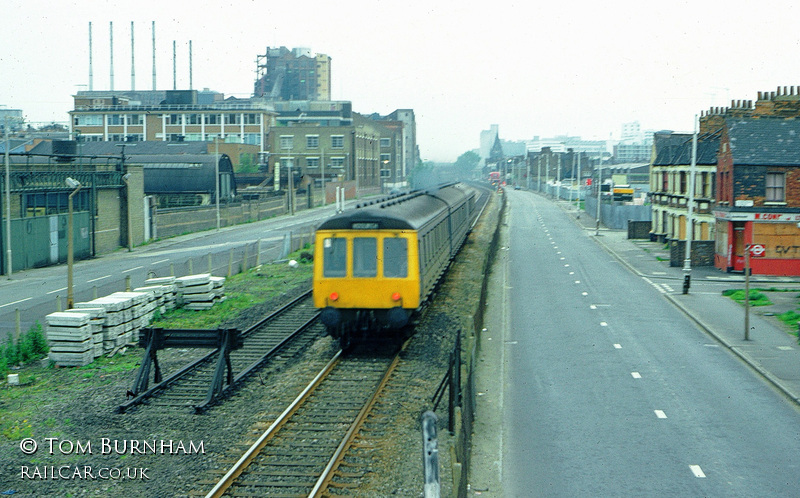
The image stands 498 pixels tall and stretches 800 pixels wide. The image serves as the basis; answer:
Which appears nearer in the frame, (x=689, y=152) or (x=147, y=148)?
(x=689, y=152)

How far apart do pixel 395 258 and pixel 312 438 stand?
6119mm

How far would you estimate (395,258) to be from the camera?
1845 cm

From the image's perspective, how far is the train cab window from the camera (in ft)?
60.3

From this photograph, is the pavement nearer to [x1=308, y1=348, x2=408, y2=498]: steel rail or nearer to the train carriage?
[x1=308, y1=348, x2=408, y2=498]: steel rail

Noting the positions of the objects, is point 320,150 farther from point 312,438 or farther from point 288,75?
point 312,438

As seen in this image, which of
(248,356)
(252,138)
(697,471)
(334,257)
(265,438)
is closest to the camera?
(697,471)

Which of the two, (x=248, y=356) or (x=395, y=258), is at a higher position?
(x=395, y=258)

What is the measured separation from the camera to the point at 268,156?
354 feet

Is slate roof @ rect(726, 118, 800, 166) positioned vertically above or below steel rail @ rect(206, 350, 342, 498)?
above

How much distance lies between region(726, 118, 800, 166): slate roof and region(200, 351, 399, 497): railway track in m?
26.1

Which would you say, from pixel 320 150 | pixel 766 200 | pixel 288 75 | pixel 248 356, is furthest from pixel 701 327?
pixel 288 75

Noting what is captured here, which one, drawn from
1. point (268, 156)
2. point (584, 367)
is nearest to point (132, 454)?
point (584, 367)

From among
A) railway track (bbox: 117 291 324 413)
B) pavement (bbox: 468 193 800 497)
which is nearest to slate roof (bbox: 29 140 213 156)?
pavement (bbox: 468 193 800 497)

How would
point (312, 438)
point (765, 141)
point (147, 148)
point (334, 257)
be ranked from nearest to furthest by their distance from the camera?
point (312, 438), point (334, 257), point (765, 141), point (147, 148)
